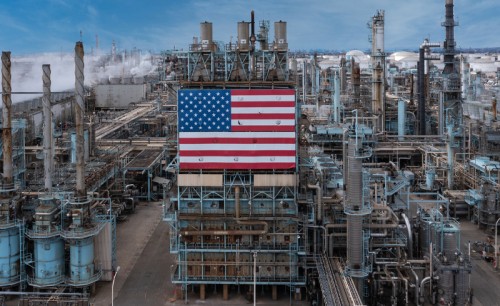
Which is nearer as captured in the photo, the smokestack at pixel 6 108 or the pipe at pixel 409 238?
the pipe at pixel 409 238

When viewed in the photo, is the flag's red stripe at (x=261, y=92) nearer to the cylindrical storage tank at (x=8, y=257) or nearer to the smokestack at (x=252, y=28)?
the smokestack at (x=252, y=28)

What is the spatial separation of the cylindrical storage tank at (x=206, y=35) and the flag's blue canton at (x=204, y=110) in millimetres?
3068

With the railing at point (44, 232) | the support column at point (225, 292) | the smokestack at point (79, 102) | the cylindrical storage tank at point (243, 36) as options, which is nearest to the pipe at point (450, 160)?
the cylindrical storage tank at point (243, 36)

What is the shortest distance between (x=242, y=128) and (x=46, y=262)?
513 inches

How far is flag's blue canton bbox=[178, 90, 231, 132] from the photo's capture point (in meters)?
33.6

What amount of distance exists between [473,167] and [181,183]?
28.9 metres

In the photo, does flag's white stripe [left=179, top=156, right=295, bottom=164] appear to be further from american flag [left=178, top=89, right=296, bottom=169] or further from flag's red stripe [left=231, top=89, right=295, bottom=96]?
flag's red stripe [left=231, top=89, right=295, bottom=96]

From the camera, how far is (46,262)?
1339 inches

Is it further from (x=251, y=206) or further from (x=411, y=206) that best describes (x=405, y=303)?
(x=411, y=206)

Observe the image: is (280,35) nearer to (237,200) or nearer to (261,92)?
(261,92)

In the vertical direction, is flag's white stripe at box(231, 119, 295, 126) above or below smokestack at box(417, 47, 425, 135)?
below

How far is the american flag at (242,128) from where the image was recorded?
3366 cm

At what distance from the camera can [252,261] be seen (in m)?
34.1

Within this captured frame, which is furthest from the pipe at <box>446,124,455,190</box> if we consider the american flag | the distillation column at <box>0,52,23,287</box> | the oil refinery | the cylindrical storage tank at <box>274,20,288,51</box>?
the distillation column at <box>0,52,23,287</box>
